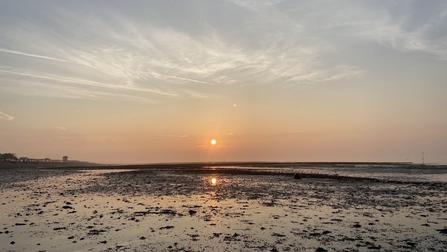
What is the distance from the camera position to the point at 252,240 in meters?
14.6

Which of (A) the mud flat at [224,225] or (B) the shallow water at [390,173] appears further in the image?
(B) the shallow water at [390,173]

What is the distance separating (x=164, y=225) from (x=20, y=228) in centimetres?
766

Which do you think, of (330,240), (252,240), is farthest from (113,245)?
(330,240)

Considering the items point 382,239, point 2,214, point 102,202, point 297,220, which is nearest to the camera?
point 382,239

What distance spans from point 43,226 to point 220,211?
10858mm

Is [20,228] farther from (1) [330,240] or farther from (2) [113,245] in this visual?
(1) [330,240]

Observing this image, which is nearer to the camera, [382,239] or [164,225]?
[382,239]

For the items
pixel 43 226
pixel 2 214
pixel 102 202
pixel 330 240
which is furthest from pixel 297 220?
pixel 2 214

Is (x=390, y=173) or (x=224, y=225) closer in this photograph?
(x=224, y=225)

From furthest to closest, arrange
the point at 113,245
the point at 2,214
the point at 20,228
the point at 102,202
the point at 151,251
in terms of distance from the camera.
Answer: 1. the point at 102,202
2. the point at 2,214
3. the point at 20,228
4. the point at 113,245
5. the point at 151,251

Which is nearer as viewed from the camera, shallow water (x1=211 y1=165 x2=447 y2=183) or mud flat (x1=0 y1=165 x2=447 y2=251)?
mud flat (x1=0 y1=165 x2=447 y2=251)

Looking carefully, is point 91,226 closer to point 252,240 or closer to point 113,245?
point 113,245

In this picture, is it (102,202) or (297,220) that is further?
(102,202)

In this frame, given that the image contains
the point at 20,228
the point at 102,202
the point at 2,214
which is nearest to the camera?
the point at 20,228
